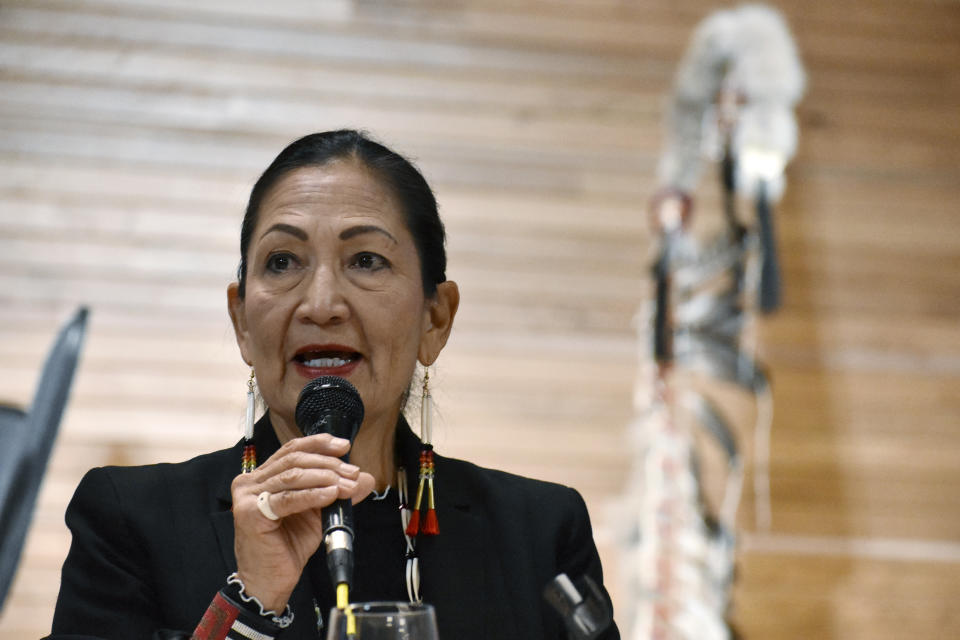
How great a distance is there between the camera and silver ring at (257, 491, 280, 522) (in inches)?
40.1

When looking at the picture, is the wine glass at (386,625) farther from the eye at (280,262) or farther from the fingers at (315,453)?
the eye at (280,262)

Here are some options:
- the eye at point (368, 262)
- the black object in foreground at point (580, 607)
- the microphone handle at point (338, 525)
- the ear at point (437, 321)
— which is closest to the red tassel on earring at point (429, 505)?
the ear at point (437, 321)

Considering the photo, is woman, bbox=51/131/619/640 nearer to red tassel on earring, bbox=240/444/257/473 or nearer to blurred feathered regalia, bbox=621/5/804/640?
red tassel on earring, bbox=240/444/257/473

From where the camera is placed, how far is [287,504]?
0.98 meters

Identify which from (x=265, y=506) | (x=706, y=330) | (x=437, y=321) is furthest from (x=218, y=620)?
(x=706, y=330)

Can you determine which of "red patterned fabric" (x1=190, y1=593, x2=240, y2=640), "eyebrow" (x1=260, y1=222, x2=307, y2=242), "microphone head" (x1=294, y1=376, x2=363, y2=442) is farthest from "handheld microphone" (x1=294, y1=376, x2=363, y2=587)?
"eyebrow" (x1=260, y1=222, x2=307, y2=242)

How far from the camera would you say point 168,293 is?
350 centimetres

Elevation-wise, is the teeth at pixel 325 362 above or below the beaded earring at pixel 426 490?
above

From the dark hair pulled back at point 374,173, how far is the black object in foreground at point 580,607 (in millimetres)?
680

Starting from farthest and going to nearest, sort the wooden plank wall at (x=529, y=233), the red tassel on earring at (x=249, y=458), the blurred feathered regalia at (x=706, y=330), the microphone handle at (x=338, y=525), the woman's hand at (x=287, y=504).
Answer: the wooden plank wall at (x=529, y=233) < the blurred feathered regalia at (x=706, y=330) < the red tassel on earring at (x=249, y=458) < the woman's hand at (x=287, y=504) < the microphone handle at (x=338, y=525)

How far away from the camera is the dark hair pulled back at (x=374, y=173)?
4.61 ft

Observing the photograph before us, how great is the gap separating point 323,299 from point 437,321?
27cm

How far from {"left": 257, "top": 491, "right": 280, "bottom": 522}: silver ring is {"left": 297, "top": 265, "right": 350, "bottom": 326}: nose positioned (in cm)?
28

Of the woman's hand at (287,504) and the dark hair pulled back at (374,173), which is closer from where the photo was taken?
the woman's hand at (287,504)
